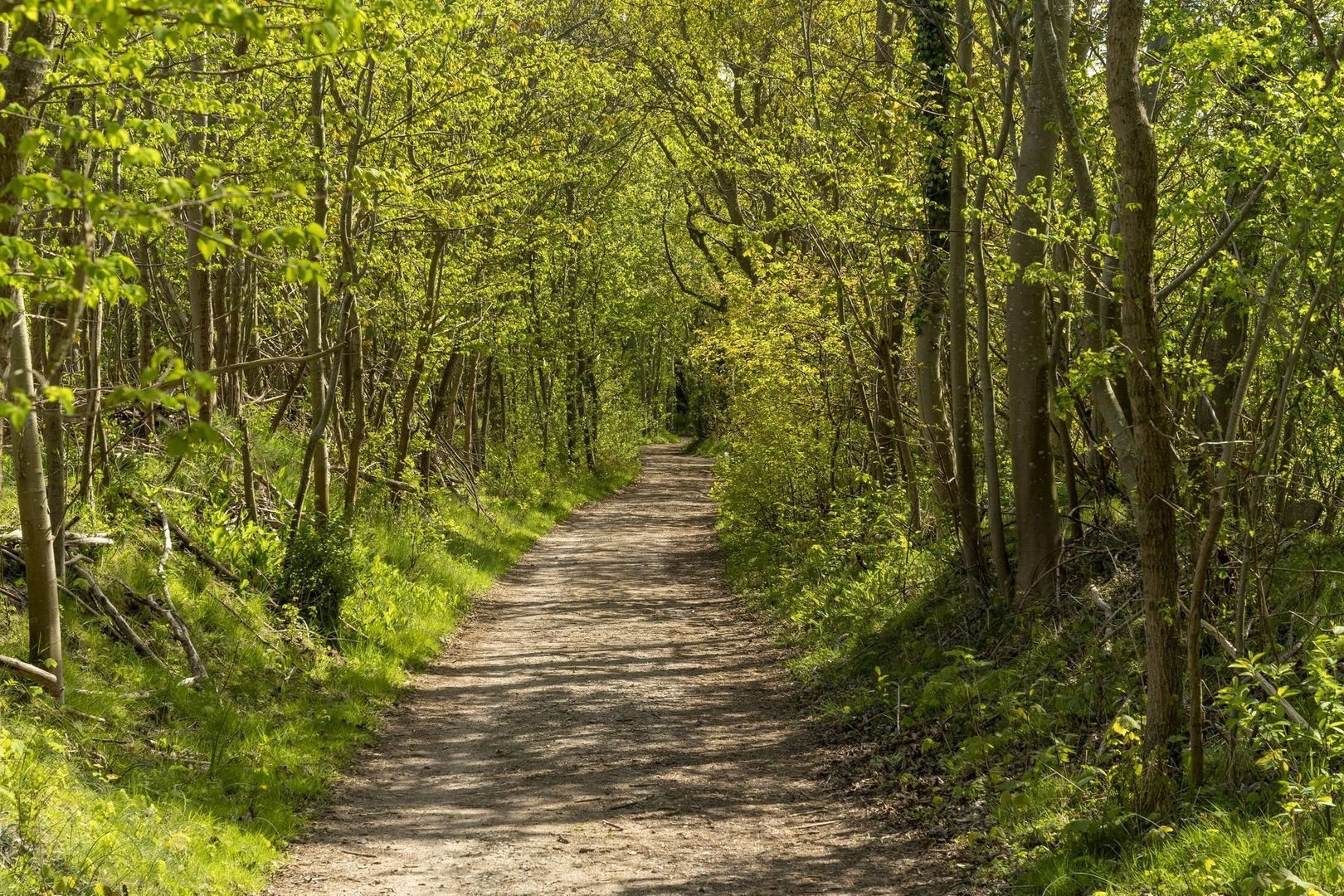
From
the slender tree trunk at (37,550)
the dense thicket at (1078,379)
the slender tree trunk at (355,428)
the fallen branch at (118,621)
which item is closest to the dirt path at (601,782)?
the dense thicket at (1078,379)

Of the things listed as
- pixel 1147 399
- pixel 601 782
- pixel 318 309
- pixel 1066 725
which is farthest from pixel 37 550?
pixel 1066 725

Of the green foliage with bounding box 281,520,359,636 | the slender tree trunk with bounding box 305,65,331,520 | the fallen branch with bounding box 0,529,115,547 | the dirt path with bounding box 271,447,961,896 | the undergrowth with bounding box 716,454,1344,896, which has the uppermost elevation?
the slender tree trunk with bounding box 305,65,331,520

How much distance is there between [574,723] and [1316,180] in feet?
22.5

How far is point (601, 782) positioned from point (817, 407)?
951 centimetres

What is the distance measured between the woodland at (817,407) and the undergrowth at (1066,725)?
4cm

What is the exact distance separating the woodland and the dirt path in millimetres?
446

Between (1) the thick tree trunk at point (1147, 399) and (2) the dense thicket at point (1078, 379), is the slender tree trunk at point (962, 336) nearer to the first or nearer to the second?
(2) the dense thicket at point (1078, 379)

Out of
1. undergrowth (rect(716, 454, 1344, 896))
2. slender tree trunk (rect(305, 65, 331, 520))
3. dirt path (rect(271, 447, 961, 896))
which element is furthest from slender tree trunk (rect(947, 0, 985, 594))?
slender tree trunk (rect(305, 65, 331, 520))

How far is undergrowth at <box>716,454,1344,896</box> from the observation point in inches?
199

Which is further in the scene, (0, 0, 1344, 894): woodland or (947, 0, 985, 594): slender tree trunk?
(947, 0, 985, 594): slender tree trunk

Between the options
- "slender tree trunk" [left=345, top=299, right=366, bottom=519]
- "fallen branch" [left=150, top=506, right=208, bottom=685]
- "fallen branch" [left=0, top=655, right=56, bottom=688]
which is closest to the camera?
"fallen branch" [left=0, top=655, right=56, bottom=688]

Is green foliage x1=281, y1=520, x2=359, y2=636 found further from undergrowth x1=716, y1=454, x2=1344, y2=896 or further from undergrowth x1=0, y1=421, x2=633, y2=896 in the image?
undergrowth x1=716, y1=454, x2=1344, y2=896

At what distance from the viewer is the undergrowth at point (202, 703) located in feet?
18.4

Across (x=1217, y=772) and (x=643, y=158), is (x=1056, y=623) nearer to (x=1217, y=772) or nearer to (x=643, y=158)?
(x=1217, y=772)
